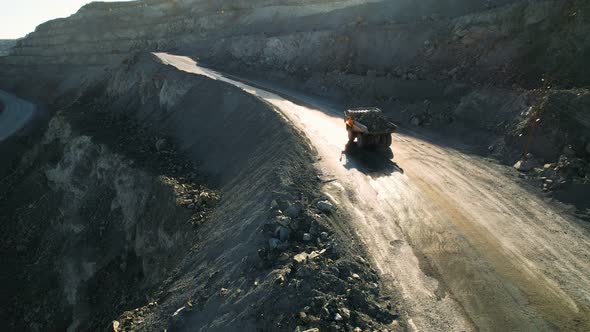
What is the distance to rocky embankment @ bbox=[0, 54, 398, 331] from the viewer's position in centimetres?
1094

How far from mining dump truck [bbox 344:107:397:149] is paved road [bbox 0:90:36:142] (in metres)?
51.2

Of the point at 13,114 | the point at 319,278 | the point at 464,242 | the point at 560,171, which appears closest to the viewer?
the point at 319,278

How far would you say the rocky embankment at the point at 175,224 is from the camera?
1094 cm

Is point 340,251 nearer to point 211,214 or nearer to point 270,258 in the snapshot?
point 270,258

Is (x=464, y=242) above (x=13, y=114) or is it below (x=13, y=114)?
A: below

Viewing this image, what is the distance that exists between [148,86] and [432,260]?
102ft

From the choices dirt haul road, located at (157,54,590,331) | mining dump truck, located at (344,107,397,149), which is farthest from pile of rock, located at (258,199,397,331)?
mining dump truck, located at (344,107,397,149)

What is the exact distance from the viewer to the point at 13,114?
60.2 meters

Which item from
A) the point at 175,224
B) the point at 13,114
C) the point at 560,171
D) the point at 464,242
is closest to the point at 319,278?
the point at 464,242

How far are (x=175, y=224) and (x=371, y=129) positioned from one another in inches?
398

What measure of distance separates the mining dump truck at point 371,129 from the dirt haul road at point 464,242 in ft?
3.37

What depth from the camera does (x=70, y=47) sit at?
73125mm

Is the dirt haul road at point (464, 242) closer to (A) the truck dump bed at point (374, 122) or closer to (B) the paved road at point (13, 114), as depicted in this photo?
(A) the truck dump bed at point (374, 122)

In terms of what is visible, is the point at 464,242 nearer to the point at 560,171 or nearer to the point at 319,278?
the point at 319,278
